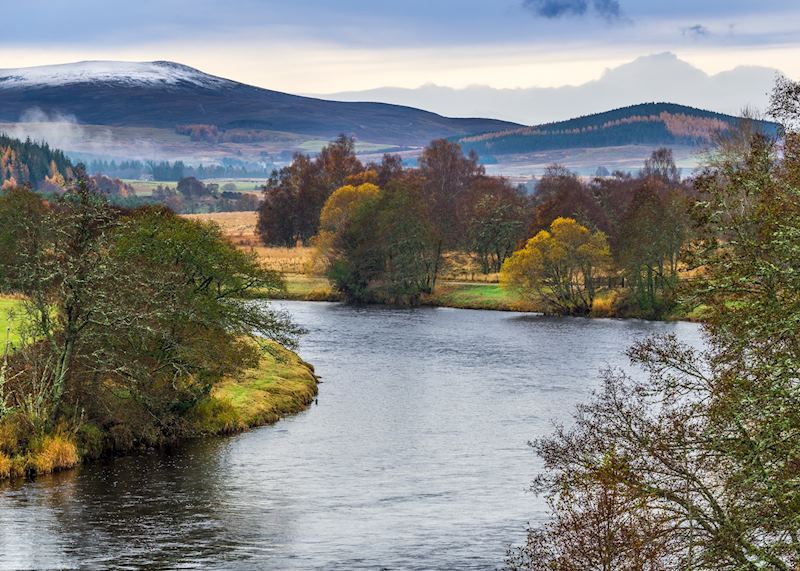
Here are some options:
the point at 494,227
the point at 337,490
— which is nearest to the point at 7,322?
the point at 337,490

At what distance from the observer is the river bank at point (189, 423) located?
47844 millimetres

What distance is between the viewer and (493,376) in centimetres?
7744

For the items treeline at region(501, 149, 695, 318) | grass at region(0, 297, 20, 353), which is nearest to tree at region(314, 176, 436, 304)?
treeline at region(501, 149, 695, 318)

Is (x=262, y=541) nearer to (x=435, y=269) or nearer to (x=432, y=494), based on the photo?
(x=432, y=494)

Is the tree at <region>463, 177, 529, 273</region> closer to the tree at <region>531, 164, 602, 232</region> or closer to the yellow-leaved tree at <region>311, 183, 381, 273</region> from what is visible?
the tree at <region>531, 164, 602, 232</region>

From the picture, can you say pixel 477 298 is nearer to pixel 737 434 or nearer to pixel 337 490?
pixel 337 490

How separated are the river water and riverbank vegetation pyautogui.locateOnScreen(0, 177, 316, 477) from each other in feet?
6.45

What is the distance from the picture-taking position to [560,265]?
387 ft

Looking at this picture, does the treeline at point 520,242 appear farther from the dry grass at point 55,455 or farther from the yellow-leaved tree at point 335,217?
the dry grass at point 55,455

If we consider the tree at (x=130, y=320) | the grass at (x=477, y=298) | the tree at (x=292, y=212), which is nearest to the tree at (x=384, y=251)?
the grass at (x=477, y=298)

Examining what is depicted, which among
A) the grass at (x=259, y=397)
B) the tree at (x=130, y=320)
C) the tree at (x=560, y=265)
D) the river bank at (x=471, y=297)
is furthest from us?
the river bank at (x=471, y=297)

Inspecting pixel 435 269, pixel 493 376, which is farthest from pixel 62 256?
pixel 435 269

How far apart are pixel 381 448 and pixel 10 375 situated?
16.8 metres

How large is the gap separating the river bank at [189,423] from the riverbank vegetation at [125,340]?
7 cm
